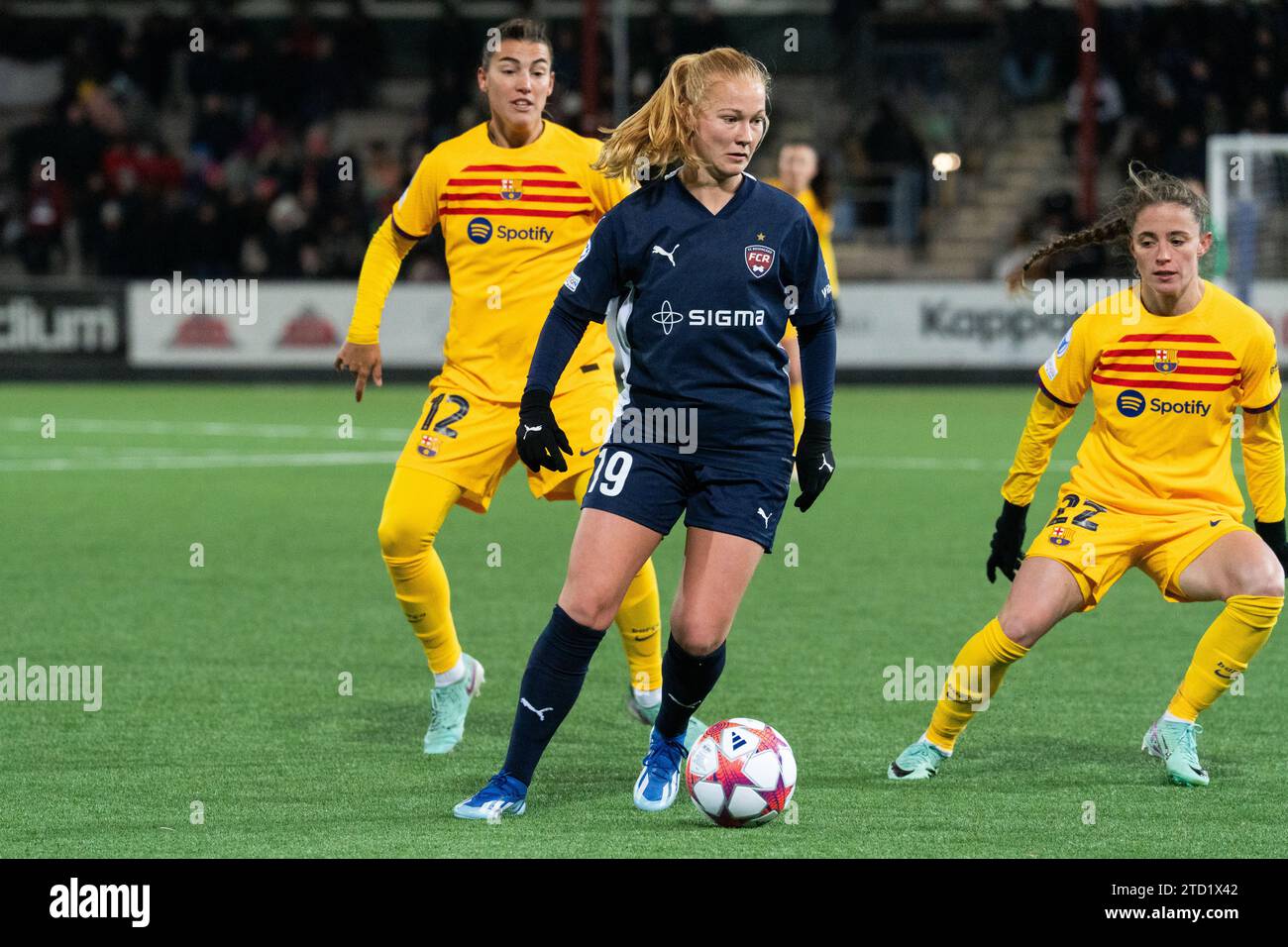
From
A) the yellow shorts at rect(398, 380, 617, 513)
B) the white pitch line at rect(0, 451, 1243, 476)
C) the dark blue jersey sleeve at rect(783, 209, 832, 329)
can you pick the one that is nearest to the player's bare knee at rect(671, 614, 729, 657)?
the dark blue jersey sleeve at rect(783, 209, 832, 329)

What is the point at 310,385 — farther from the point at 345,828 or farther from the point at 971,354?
the point at 345,828

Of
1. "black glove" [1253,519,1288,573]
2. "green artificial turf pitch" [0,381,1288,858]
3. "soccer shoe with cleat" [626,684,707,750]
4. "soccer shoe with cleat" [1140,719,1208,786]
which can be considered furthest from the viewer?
"soccer shoe with cleat" [626,684,707,750]

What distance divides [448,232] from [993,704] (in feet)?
8.14

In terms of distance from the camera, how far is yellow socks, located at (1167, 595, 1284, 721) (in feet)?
19.2

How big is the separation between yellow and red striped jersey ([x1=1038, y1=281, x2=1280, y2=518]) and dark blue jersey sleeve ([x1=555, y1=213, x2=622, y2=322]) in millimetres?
1440

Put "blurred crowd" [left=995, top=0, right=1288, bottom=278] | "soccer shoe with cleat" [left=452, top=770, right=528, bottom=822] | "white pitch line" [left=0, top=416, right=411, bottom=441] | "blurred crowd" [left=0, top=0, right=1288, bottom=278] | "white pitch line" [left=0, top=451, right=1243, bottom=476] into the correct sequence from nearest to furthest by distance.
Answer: "soccer shoe with cleat" [left=452, top=770, right=528, bottom=822], "white pitch line" [left=0, top=451, right=1243, bottom=476], "white pitch line" [left=0, top=416, right=411, bottom=441], "blurred crowd" [left=995, top=0, right=1288, bottom=278], "blurred crowd" [left=0, top=0, right=1288, bottom=278]

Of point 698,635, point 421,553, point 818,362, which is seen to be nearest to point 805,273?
point 818,362

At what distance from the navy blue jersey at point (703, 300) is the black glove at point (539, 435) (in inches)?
8.1

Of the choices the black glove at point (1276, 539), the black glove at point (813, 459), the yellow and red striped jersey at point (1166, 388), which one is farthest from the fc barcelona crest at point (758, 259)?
the black glove at point (1276, 539)

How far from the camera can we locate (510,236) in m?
6.39

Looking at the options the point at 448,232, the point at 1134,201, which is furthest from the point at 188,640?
the point at 1134,201

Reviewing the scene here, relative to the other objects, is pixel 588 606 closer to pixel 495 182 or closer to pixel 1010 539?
pixel 1010 539

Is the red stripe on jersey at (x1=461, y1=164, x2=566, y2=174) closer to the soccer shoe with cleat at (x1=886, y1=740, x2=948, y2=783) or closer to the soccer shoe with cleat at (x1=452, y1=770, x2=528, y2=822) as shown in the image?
the soccer shoe with cleat at (x1=452, y1=770, x2=528, y2=822)

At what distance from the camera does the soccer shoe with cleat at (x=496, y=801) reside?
531cm
